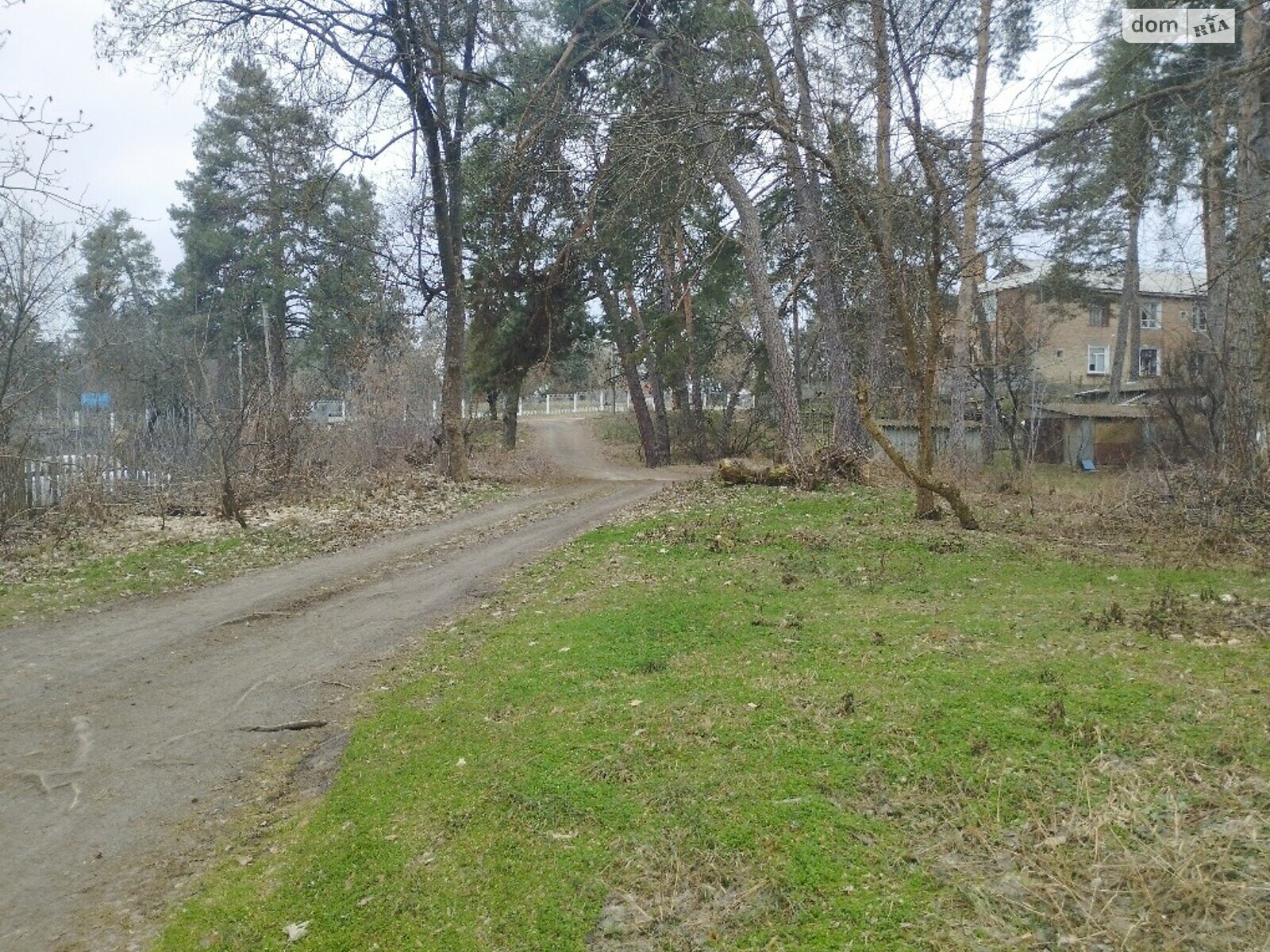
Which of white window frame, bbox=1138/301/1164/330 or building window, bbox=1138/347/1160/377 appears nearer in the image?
white window frame, bbox=1138/301/1164/330

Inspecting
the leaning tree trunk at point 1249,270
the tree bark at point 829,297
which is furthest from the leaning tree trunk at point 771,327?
the leaning tree trunk at point 1249,270

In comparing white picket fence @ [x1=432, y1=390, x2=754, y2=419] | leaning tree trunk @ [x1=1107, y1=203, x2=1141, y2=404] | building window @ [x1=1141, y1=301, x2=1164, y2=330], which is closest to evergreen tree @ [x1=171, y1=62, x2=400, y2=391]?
leaning tree trunk @ [x1=1107, y1=203, x2=1141, y2=404]

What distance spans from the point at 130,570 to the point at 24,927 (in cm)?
724

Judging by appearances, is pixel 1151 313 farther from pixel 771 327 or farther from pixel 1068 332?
pixel 771 327

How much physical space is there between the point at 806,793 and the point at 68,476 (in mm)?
12451

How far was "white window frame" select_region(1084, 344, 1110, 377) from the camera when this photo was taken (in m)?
48.8

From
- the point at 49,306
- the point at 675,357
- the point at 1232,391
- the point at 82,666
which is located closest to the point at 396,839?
the point at 82,666

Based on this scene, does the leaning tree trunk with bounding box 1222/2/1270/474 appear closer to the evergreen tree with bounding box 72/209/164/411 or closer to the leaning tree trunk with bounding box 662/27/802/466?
the leaning tree trunk with bounding box 662/27/802/466

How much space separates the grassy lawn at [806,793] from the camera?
3.01m

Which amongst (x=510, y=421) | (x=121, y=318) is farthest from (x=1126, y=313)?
(x=121, y=318)

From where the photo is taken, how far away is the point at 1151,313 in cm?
3666

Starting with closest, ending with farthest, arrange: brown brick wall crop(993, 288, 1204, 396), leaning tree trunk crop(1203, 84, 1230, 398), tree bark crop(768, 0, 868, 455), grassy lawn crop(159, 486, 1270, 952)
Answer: grassy lawn crop(159, 486, 1270, 952), leaning tree trunk crop(1203, 84, 1230, 398), tree bark crop(768, 0, 868, 455), brown brick wall crop(993, 288, 1204, 396)

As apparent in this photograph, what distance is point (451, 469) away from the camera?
18.8 m

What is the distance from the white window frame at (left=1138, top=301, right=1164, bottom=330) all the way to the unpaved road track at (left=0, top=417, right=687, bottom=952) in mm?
31550
